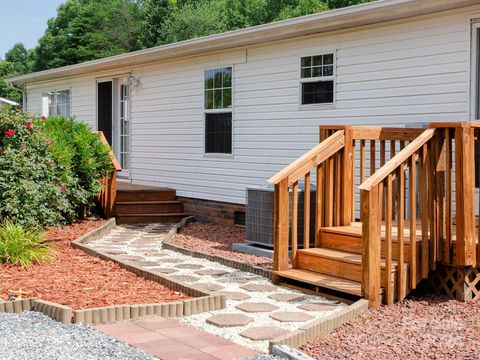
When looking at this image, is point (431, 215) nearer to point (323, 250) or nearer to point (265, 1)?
point (323, 250)

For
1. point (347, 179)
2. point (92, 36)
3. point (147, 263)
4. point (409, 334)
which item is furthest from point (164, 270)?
point (92, 36)

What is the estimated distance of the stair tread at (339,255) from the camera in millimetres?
6051

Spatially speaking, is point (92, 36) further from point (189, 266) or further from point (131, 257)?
point (189, 266)

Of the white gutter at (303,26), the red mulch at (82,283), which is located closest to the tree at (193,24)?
the white gutter at (303,26)

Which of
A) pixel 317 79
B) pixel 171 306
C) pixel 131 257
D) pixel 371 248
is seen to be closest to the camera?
pixel 171 306

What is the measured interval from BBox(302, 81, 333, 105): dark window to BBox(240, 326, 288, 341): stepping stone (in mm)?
4868

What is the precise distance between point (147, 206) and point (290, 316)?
6723 millimetres

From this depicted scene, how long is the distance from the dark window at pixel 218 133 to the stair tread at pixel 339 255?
4829 mm

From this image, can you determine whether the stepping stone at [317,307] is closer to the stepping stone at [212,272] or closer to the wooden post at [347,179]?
the wooden post at [347,179]

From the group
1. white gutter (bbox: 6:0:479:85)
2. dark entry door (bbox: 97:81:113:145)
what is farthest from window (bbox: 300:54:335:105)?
dark entry door (bbox: 97:81:113:145)

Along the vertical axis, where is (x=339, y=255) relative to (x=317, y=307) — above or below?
above

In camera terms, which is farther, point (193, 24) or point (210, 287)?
point (193, 24)

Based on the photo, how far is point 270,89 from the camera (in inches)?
406

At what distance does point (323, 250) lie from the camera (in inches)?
263
